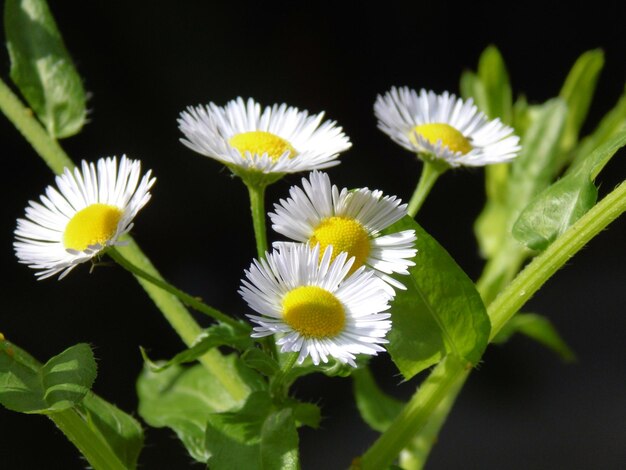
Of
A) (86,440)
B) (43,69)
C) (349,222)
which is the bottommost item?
(86,440)

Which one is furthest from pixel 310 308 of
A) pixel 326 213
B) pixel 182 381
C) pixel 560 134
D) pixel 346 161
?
pixel 346 161

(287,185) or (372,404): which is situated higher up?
(287,185)

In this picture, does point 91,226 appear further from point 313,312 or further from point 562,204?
point 562,204

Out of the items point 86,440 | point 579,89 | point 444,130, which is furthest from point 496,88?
point 86,440

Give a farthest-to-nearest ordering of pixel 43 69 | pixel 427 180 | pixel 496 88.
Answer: pixel 496 88
pixel 43 69
pixel 427 180

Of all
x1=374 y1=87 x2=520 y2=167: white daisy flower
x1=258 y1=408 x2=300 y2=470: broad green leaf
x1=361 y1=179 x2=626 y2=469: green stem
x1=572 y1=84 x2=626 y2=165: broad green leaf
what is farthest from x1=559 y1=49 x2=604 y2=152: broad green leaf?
x1=258 y1=408 x2=300 y2=470: broad green leaf

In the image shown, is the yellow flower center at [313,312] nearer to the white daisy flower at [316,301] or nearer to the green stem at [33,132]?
the white daisy flower at [316,301]

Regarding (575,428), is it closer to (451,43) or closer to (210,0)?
(451,43)
